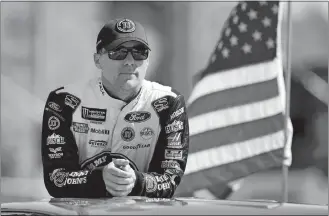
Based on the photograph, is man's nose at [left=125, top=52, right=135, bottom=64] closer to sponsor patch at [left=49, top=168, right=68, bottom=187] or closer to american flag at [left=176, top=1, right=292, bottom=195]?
sponsor patch at [left=49, top=168, right=68, bottom=187]

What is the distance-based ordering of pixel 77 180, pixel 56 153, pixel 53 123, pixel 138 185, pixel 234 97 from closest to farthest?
pixel 138 185
pixel 77 180
pixel 56 153
pixel 53 123
pixel 234 97

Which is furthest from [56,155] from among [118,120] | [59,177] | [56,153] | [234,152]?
[234,152]

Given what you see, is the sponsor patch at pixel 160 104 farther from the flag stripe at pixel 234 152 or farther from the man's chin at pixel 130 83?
the flag stripe at pixel 234 152

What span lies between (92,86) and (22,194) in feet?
26.2

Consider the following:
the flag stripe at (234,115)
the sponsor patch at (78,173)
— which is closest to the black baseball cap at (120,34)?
the sponsor patch at (78,173)

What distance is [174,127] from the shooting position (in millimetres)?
4887

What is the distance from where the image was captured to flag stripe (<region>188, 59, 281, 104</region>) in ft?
32.2

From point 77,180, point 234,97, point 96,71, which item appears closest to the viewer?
point 77,180

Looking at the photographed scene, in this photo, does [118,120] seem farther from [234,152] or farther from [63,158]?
[234,152]

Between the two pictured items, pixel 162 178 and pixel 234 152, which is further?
pixel 234 152

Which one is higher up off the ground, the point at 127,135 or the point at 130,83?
the point at 130,83

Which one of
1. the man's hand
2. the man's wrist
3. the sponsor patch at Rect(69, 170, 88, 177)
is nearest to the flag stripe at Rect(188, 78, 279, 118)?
the sponsor patch at Rect(69, 170, 88, 177)

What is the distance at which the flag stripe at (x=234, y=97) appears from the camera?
32.0 ft

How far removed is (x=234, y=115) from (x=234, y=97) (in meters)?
0.19
